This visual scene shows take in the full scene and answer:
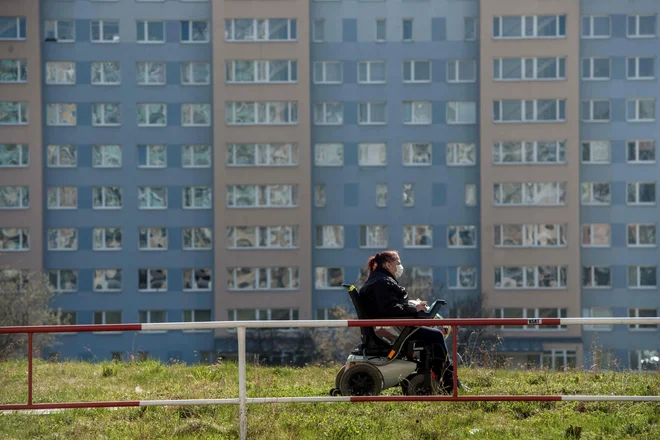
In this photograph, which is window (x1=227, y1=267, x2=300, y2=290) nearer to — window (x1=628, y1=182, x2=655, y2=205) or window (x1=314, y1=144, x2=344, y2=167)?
window (x1=314, y1=144, x2=344, y2=167)

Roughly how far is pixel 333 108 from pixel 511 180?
13.2 m

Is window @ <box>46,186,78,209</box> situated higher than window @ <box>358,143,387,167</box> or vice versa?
window @ <box>358,143,387,167</box>

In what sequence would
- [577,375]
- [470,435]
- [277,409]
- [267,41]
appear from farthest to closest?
[267,41] < [577,375] < [277,409] < [470,435]

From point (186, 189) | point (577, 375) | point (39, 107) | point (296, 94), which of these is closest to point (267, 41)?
point (296, 94)

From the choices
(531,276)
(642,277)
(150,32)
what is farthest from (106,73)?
(642,277)

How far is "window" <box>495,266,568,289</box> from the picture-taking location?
71438 millimetres

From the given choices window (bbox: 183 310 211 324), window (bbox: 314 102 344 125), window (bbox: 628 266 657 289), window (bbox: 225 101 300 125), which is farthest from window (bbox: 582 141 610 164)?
window (bbox: 183 310 211 324)

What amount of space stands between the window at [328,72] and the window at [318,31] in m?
1.59

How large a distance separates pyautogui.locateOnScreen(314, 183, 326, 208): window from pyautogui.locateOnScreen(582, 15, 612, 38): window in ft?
68.5

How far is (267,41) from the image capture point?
235 feet

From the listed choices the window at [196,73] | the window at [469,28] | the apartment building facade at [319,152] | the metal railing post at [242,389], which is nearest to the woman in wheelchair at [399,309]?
the metal railing post at [242,389]

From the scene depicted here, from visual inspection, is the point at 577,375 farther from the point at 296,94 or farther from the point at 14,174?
the point at 14,174

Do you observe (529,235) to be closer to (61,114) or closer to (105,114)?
(105,114)

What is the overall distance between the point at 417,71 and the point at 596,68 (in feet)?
40.5
